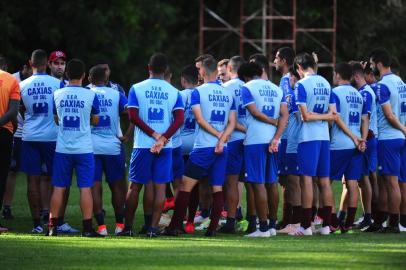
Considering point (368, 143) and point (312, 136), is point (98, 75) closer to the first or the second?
point (312, 136)

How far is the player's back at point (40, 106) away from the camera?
59.2ft

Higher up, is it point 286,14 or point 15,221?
point 286,14

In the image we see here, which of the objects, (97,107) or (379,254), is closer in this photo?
(379,254)

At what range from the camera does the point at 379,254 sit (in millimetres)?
14617

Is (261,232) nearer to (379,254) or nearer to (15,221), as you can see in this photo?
(379,254)

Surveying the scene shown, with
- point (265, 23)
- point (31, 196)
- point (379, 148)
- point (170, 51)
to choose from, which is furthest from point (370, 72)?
point (170, 51)

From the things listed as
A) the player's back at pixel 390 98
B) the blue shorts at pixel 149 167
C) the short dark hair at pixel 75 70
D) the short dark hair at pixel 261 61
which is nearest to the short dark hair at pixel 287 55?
the short dark hair at pixel 261 61

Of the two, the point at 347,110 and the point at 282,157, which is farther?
the point at 282,157

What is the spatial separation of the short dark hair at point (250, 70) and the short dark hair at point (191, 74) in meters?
0.87

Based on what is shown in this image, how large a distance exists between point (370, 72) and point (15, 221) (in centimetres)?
545

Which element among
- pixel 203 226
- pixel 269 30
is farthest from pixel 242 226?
pixel 269 30

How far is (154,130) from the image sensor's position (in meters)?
16.9

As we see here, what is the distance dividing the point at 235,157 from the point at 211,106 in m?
1.20

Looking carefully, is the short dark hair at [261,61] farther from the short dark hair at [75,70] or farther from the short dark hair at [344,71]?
the short dark hair at [75,70]
